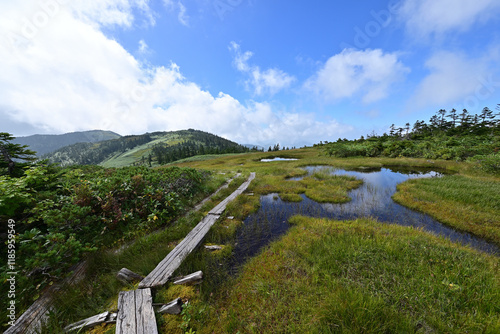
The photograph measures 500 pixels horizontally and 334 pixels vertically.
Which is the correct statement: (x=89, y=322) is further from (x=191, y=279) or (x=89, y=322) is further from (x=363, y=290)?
(x=363, y=290)

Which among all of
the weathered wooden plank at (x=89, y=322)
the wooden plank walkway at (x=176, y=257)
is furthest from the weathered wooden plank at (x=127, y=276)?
the weathered wooden plank at (x=89, y=322)

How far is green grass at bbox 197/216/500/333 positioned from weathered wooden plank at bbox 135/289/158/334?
105cm

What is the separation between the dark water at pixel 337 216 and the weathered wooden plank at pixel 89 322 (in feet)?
12.2

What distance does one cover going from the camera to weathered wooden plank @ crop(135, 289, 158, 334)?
134 inches

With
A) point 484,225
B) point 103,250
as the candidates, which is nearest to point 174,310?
point 103,250

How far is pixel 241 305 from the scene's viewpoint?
4156 mm

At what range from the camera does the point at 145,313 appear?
369 centimetres

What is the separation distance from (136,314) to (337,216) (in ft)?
31.9

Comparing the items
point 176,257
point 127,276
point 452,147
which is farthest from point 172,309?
point 452,147

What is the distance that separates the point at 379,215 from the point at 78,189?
49.7ft

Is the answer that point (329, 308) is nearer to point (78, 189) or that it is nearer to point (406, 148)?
point (78, 189)

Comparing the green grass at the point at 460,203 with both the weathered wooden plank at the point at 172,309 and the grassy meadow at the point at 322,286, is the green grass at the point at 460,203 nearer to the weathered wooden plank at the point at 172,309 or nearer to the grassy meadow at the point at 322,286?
the grassy meadow at the point at 322,286

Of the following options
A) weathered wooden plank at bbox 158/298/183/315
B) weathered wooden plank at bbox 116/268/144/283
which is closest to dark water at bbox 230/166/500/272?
weathered wooden plank at bbox 158/298/183/315

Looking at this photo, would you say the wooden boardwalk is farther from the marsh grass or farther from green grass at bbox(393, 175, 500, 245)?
green grass at bbox(393, 175, 500, 245)
